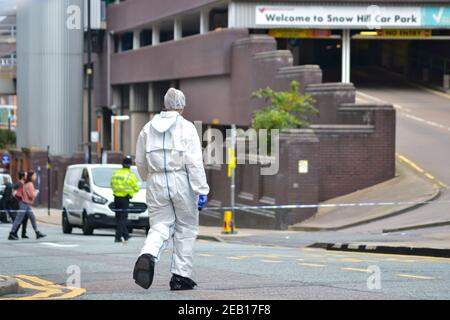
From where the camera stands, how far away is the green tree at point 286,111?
34.1 m

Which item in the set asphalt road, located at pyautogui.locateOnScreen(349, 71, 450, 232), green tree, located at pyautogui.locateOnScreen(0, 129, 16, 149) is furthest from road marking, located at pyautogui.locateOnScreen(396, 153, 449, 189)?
green tree, located at pyautogui.locateOnScreen(0, 129, 16, 149)

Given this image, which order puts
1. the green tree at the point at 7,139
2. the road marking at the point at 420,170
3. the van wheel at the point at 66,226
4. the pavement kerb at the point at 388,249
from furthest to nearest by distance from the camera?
the green tree at the point at 7,139 < the road marking at the point at 420,170 < the van wheel at the point at 66,226 < the pavement kerb at the point at 388,249

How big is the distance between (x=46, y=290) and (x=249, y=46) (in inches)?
1301

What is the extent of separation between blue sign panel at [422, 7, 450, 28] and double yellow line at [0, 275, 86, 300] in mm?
37240

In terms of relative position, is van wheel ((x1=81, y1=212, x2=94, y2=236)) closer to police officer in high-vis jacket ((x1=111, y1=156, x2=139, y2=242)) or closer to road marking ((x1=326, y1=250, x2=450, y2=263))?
police officer in high-vis jacket ((x1=111, y1=156, x2=139, y2=242))

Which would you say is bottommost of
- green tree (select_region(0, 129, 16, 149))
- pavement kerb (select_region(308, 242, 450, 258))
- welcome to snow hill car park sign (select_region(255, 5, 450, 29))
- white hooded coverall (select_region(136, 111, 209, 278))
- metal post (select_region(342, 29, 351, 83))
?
pavement kerb (select_region(308, 242, 450, 258))

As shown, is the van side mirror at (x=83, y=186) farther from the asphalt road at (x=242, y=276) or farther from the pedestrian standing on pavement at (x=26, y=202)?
the asphalt road at (x=242, y=276)

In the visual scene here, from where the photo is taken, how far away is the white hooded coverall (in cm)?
1173

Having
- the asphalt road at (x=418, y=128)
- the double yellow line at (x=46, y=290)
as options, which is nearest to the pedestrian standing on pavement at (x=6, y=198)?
the asphalt road at (x=418, y=128)

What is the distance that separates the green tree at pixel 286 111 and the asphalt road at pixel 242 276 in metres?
15.1

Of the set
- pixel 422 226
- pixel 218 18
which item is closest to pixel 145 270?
pixel 422 226

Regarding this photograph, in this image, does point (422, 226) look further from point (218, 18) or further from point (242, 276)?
point (218, 18)

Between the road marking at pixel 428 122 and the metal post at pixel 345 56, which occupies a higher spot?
the metal post at pixel 345 56

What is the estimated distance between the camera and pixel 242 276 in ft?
45.2
